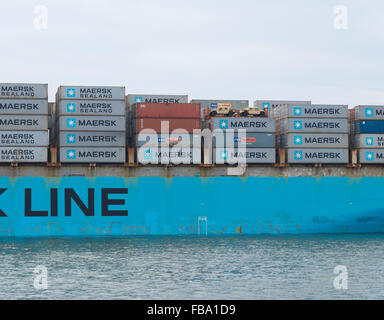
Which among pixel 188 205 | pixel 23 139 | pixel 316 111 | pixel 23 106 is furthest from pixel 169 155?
pixel 316 111

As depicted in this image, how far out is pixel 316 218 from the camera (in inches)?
1797

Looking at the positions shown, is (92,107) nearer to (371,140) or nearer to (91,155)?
(91,155)

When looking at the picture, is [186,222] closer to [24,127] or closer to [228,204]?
[228,204]

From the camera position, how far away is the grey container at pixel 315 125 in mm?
46250

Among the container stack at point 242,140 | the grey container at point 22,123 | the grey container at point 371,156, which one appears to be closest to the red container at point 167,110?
the container stack at point 242,140

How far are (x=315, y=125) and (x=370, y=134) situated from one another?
4550 millimetres

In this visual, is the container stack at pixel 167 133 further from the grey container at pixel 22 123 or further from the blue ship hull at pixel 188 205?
the grey container at pixel 22 123

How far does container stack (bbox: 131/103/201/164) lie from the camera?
4428cm

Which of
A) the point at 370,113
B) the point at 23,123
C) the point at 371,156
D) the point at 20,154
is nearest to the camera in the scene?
the point at 20,154

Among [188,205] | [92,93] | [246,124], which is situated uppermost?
[92,93]

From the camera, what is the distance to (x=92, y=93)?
44500mm

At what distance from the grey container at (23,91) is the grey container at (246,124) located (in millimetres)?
13005

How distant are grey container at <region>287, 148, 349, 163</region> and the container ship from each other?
0.26 feet

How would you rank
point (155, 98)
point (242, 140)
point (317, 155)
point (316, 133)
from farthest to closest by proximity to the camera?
point (155, 98), point (316, 133), point (317, 155), point (242, 140)
